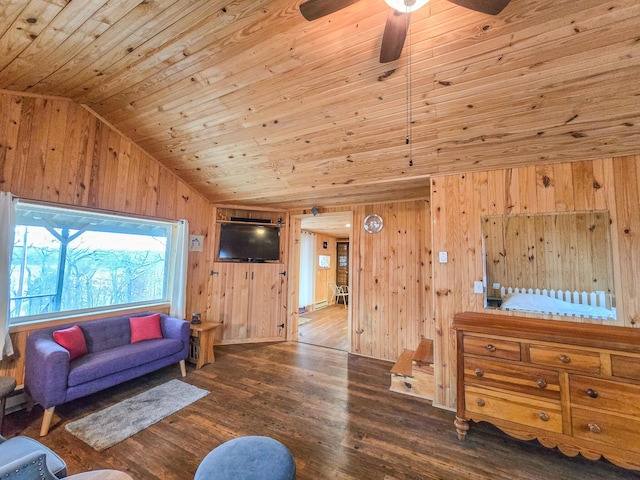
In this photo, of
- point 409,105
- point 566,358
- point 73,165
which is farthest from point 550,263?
point 73,165

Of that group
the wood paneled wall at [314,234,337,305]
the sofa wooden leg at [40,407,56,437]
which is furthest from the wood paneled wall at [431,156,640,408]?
the wood paneled wall at [314,234,337,305]

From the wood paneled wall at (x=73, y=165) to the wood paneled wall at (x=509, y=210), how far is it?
11.7 ft

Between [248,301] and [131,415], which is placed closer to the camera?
[131,415]

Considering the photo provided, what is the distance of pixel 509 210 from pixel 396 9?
6.67 feet

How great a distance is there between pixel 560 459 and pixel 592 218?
1.89 m

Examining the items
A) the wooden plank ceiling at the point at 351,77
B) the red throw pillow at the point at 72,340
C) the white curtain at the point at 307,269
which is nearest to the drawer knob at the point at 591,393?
the wooden plank ceiling at the point at 351,77

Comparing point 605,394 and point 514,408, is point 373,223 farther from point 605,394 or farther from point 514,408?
point 605,394

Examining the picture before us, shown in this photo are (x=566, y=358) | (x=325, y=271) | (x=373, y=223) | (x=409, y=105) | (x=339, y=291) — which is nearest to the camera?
(x=566, y=358)

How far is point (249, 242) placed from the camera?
455 centimetres

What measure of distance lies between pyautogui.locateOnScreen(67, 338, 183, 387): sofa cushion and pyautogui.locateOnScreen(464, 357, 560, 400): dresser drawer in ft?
10.1

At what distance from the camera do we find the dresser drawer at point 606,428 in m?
1.70

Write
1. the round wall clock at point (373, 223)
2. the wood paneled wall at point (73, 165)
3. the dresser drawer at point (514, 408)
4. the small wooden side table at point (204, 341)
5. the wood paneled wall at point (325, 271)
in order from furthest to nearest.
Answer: the wood paneled wall at point (325, 271) < the round wall clock at point (373, 223) < the small wooden side table at point (204, 341) < the wood paneled wall at point (73, 165) < the dresser drawer at point (514, 408)

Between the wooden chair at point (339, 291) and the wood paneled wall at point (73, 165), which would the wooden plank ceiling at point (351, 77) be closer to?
the wood paneled wall at point (73, 165)

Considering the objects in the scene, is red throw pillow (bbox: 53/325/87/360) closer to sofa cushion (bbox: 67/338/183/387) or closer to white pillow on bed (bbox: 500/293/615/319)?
sofa cushion (bbox: 67/338/183/387)
